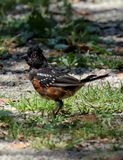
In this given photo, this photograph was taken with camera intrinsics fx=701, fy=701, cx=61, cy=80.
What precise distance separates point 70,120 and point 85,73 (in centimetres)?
251

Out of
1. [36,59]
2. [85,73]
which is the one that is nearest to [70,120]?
[36,59]

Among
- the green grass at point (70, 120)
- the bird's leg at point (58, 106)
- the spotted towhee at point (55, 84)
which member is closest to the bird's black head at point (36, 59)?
the spotted towhee at point (55, 84)

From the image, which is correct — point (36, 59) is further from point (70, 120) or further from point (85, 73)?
point (85, 73)

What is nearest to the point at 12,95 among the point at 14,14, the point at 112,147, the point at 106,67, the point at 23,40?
the point at 106,67

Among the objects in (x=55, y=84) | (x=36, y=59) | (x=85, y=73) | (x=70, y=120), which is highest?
(x=36, y=59)

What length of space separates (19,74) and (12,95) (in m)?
1.18

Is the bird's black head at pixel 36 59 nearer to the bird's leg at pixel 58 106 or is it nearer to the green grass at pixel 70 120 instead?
the green grass at pixel 70 120

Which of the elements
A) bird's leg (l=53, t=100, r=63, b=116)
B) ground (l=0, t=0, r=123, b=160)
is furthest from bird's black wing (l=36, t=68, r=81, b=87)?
ground (l=0, t=0, r=123, b=160)

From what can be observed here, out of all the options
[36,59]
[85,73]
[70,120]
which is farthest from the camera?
[85,73]

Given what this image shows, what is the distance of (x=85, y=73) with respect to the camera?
9273 mm

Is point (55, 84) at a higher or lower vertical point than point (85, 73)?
higher

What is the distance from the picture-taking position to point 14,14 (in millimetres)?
14055

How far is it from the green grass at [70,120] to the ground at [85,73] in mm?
117

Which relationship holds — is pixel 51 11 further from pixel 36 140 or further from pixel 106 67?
pixel 36 140
